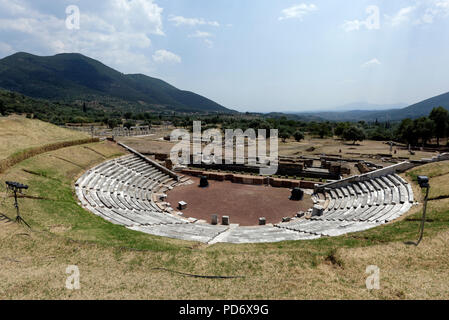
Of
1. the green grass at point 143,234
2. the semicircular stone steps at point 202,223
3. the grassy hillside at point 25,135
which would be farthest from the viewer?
the grassy hillside at point 25,135

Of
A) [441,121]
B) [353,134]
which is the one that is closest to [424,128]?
[441,121]

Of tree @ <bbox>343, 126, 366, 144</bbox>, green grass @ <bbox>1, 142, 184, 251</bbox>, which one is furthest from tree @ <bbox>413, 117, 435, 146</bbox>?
green grass @ <bbox>1, 142, 184, 251</bbox>

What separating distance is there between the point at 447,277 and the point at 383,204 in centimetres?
1268

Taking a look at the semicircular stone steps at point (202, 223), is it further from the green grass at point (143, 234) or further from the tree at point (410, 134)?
the tree at point (410, 134)

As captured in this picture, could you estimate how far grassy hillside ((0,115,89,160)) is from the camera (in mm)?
22328

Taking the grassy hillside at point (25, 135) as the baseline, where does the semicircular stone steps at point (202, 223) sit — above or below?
below

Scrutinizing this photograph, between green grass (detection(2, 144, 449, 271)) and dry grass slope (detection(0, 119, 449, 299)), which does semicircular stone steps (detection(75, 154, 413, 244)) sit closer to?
green grass (detection(2, 144, 449, 271))

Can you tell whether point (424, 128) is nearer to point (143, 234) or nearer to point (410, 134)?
point (410, 134)

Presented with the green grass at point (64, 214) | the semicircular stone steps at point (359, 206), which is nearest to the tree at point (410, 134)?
the semicircular stone steps at point (359, 206)

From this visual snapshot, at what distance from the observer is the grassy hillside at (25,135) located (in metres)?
22.3

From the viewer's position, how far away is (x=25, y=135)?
26.1 metres

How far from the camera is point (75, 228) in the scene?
12695 millimetres

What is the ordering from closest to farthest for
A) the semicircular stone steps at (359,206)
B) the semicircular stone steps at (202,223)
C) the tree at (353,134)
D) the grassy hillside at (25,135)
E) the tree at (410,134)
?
the semicircular stone steps at (202,223)
the semicircular stone steps at (359,206)
the grassy hillside at (25,135)
the tree at (410,134)
the tree at (353,134)
